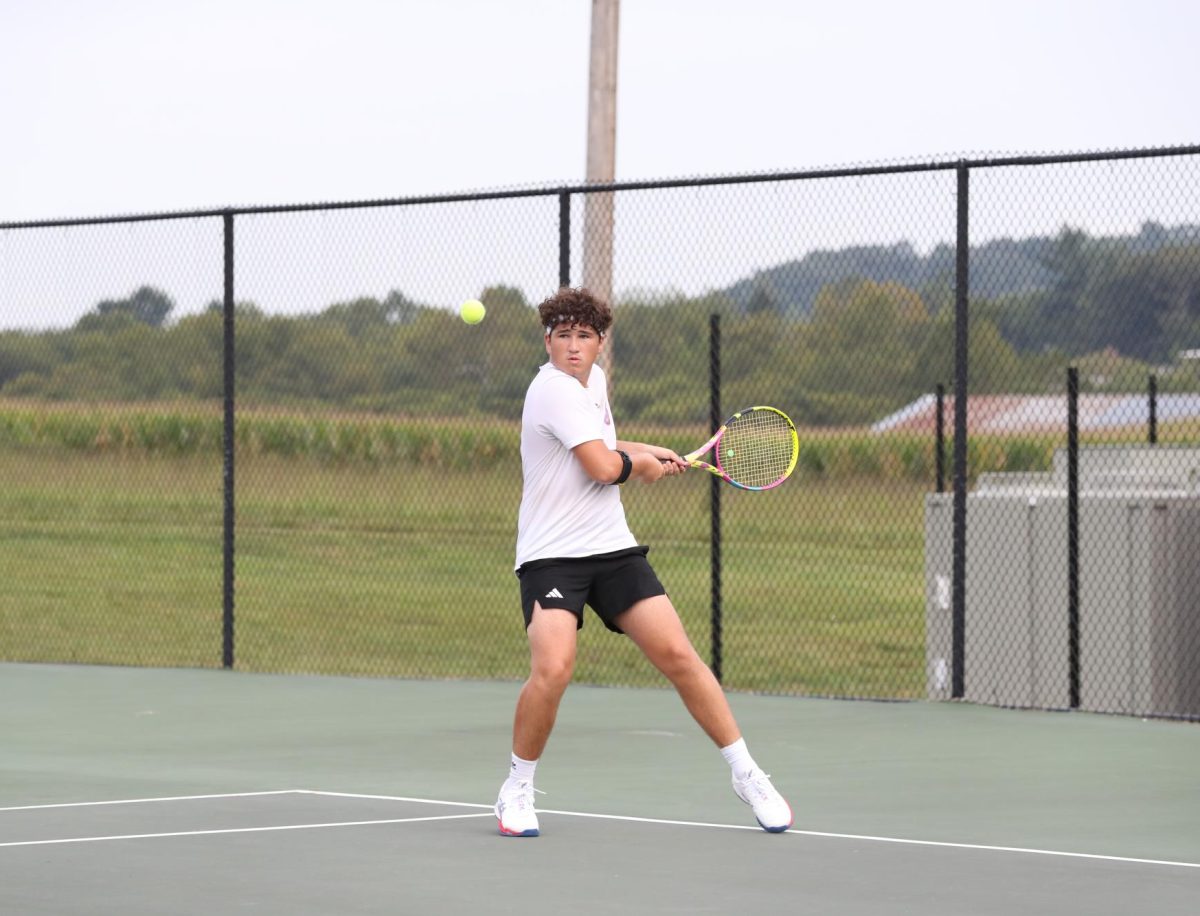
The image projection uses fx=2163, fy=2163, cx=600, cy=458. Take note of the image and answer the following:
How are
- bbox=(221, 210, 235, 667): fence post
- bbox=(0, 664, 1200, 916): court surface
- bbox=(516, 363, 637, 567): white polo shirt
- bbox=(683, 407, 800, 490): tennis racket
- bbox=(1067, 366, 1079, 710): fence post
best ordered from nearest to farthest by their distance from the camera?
bbox=(0, 664, 1200, 916): court surface, bbox=(516, 363, 637, 567): white polo shirt, bbox=(683, 407, 800, 490): tennis racket, bbox=(1067, 366, 1079, 710): fence post, bbox=(221, 210, 235, 667): fence post

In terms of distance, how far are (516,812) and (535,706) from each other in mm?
335

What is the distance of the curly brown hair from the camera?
6.57 metres

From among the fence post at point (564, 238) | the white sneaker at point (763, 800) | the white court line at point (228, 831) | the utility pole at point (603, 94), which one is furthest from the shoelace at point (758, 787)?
the utility pole at point (603, 94)

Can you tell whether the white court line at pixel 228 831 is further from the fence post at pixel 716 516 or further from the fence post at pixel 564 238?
the fence post at pixel 564 238

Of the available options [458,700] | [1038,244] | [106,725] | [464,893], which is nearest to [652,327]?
[1038,244]

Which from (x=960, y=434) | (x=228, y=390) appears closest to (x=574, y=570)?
(x=960, y=434)

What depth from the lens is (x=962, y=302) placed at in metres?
10.0

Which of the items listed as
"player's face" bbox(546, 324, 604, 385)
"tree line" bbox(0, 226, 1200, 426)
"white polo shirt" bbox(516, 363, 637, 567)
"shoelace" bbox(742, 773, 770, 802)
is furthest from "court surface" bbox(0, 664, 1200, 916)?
"tree line" bbox(0, 226, 1200, 426)

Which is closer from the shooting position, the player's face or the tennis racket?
the player's face

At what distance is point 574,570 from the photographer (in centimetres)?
656

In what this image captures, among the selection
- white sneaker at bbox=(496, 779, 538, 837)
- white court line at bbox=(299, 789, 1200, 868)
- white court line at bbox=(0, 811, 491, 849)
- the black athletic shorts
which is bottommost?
white court line at bbox=(0, 811, 491, 849)

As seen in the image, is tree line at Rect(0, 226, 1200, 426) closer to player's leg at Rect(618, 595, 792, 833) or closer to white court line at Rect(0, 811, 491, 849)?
white court line at Rect(0, 811, 491, 849)

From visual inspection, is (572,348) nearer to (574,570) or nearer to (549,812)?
(574,570)

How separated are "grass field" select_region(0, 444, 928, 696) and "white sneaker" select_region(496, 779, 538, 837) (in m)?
5.71
